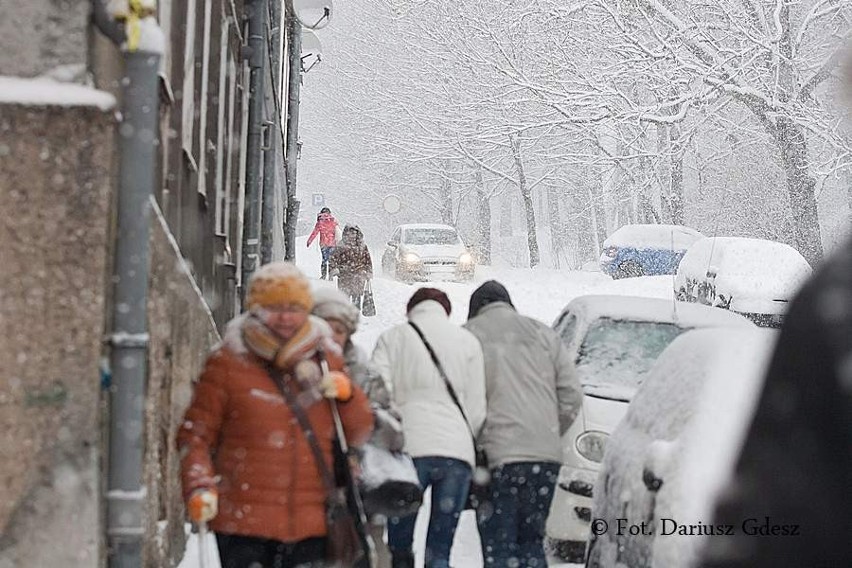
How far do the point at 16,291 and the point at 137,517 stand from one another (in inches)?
33.1

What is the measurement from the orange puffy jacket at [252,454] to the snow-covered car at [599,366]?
362 cm

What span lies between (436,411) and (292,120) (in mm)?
19248

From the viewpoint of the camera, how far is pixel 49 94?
462 centimetres

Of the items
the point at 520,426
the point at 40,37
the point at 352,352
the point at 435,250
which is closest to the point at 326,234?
the point at 435,250

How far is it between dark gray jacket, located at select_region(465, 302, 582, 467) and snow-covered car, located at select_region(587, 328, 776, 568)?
880mm

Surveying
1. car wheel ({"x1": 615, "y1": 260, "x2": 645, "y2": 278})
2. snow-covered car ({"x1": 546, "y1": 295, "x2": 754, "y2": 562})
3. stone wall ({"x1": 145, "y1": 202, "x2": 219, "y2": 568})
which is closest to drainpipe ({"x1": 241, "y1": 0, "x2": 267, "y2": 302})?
snow-covered car ({"x1": 546, "y1": 295, "x2": 754, "y2": 562})

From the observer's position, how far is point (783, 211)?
41375mm

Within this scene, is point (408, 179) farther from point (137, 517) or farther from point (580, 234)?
point (137, 517)

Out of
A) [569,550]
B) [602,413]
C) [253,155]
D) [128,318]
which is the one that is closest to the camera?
[128,318]

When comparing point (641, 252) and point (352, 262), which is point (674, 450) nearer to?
point (352, 262)

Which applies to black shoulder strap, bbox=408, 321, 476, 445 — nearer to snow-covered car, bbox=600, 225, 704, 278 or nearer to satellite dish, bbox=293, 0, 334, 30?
satellite dish, bbox=293, 0, 334, 30

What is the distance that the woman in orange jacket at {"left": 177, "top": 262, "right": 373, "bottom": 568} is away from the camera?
465cm

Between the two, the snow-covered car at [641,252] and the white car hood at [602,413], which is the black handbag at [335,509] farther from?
the snow-covered car at [641,252]

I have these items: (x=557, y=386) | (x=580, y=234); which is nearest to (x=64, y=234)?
(x=557, y=386)
